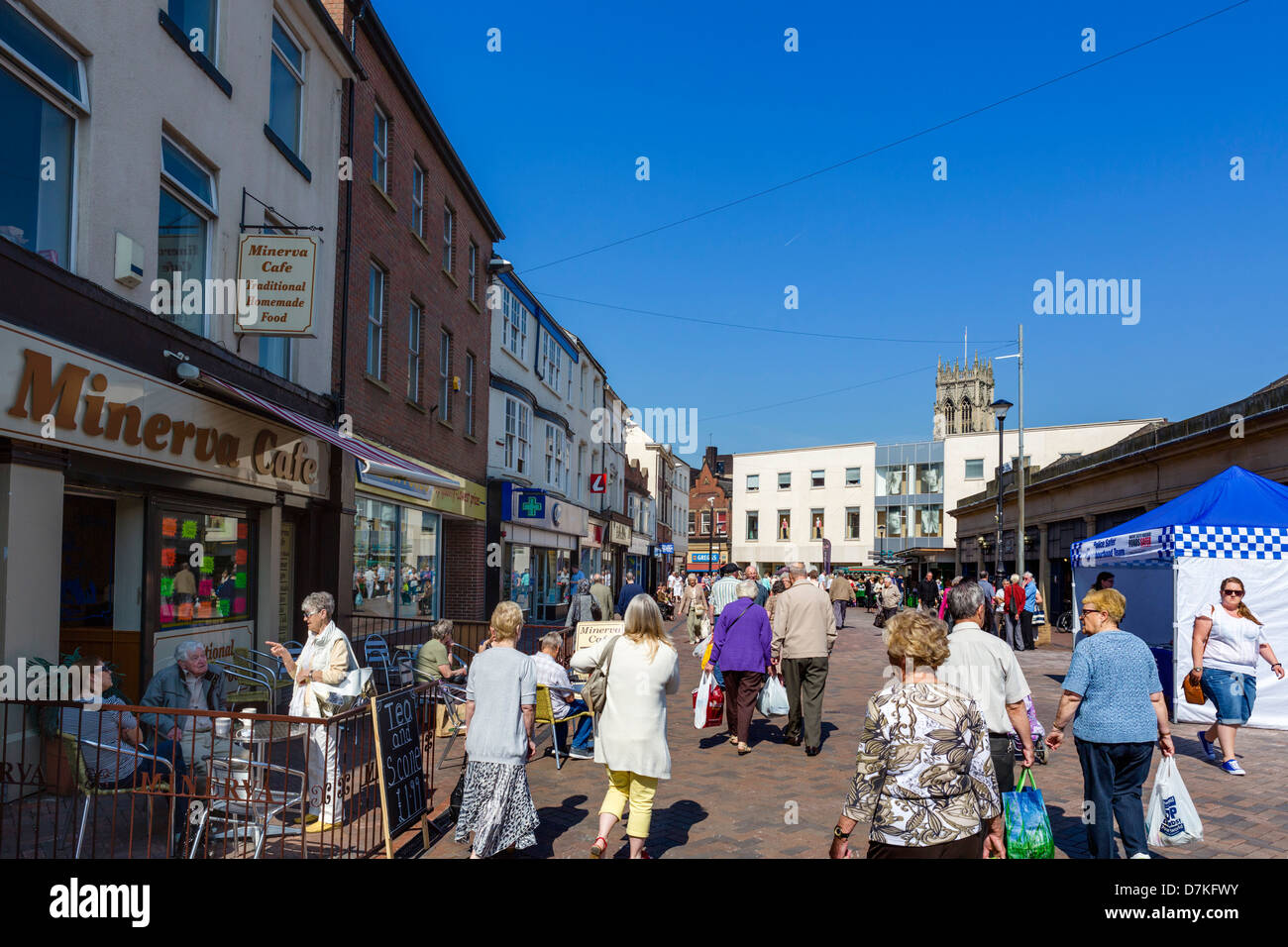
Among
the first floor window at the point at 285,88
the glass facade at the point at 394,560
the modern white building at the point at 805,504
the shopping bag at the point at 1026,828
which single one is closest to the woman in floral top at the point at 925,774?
the shopping bag at the point at 1026,828

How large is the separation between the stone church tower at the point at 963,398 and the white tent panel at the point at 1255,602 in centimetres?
9238

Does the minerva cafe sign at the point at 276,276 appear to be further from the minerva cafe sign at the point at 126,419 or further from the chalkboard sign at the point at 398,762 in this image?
the chalkboard sign at the point at 398,762

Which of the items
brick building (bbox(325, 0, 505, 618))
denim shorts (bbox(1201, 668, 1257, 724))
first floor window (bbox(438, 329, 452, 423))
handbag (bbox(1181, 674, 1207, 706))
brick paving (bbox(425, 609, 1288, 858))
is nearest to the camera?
brick paving (bbox(425, 609, 1288, 858))

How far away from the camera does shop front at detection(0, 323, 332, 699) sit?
6.98 metres

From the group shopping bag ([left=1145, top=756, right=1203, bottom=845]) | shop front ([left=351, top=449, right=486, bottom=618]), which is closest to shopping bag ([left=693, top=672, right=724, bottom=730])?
shopping bag ([left=1145, top=756, right=1203, bottom=845])

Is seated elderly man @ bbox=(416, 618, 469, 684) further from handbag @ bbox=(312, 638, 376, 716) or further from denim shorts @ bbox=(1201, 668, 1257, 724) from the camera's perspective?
denim shorts @ bbox=(1201, 668, 1257, 724)

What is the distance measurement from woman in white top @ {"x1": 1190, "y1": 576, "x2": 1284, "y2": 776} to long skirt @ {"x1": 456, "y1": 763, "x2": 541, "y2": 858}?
22.2 feet

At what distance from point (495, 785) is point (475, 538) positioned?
56.9ft

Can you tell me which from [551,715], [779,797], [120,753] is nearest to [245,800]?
[120,753]

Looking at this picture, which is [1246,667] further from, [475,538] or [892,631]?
[475,538]

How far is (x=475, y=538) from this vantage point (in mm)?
22750

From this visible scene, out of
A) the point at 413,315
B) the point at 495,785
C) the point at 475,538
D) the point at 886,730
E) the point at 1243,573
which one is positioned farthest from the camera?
the point at 475,538
